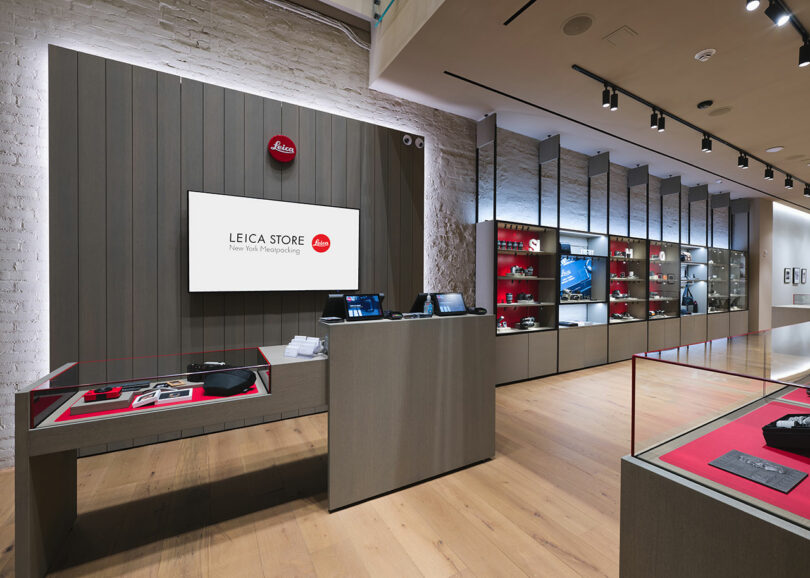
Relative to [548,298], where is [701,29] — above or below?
above

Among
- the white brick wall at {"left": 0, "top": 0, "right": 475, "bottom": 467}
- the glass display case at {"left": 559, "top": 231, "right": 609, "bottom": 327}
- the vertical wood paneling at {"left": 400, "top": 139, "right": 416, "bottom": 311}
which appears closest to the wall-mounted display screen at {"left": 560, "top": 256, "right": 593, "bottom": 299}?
the glass display case at {"left": 559, "top": 231, "right": 609, "bottom": 327}

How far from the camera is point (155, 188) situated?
311cm

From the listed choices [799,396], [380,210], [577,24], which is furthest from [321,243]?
[799,396]

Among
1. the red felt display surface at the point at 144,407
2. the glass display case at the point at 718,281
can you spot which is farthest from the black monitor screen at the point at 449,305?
the glass display case at the point at 718,281

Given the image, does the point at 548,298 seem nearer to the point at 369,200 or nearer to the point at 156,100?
the point at 369,200

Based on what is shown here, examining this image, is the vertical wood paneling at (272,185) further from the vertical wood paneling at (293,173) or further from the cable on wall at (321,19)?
the cable on wall at (321,19)

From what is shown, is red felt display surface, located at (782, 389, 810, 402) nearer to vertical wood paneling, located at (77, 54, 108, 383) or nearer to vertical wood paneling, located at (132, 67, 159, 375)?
vertical wood paneling, located at (132, 67, 159, 375)

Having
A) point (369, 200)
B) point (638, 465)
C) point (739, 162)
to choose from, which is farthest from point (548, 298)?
point (638, 465)

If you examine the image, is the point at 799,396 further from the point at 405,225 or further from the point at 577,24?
the point at 405,225

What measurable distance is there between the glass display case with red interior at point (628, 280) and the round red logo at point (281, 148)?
5.43 meters

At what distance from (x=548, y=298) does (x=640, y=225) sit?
10.6ft

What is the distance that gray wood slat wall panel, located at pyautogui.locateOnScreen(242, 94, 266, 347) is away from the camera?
347cm

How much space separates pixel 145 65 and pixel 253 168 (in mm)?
1156

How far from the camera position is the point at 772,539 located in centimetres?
97
